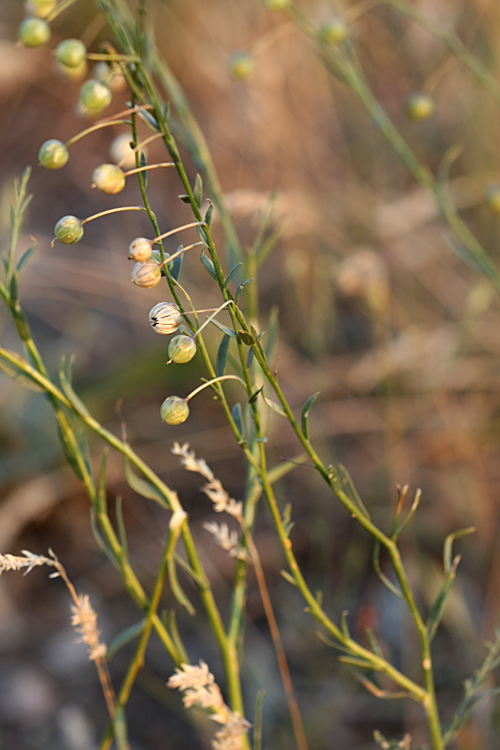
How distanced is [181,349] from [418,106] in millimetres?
843

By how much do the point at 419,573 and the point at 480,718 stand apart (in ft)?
1.07

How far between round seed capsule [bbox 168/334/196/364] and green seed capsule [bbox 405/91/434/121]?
2.72 feet

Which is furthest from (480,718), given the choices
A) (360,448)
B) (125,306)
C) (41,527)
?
(125,306)

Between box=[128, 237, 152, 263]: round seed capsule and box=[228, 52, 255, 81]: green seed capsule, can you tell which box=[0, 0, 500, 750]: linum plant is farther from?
box=[228, 52, 255, 81]: green seed capsule

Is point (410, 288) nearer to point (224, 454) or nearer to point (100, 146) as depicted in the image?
point (224, 454)

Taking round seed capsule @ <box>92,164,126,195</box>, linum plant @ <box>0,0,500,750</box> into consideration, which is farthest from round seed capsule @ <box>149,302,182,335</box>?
round seed capsule @ <box>92,164,126,195</box>

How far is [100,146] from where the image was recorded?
2.87 metres

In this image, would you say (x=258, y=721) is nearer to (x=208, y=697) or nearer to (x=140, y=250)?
(x=208, y=697)

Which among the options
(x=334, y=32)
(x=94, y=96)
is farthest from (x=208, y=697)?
(x=334, y=32)

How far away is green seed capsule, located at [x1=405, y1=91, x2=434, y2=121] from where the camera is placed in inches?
43.9

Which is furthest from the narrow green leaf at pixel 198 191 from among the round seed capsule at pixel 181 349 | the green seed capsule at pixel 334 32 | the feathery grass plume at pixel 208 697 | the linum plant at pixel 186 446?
the green seed capsule at pixel 334 32

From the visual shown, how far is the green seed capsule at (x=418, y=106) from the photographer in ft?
3.66

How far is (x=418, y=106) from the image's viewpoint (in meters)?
1.12

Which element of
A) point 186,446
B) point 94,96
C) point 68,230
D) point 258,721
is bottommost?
point 258,721
